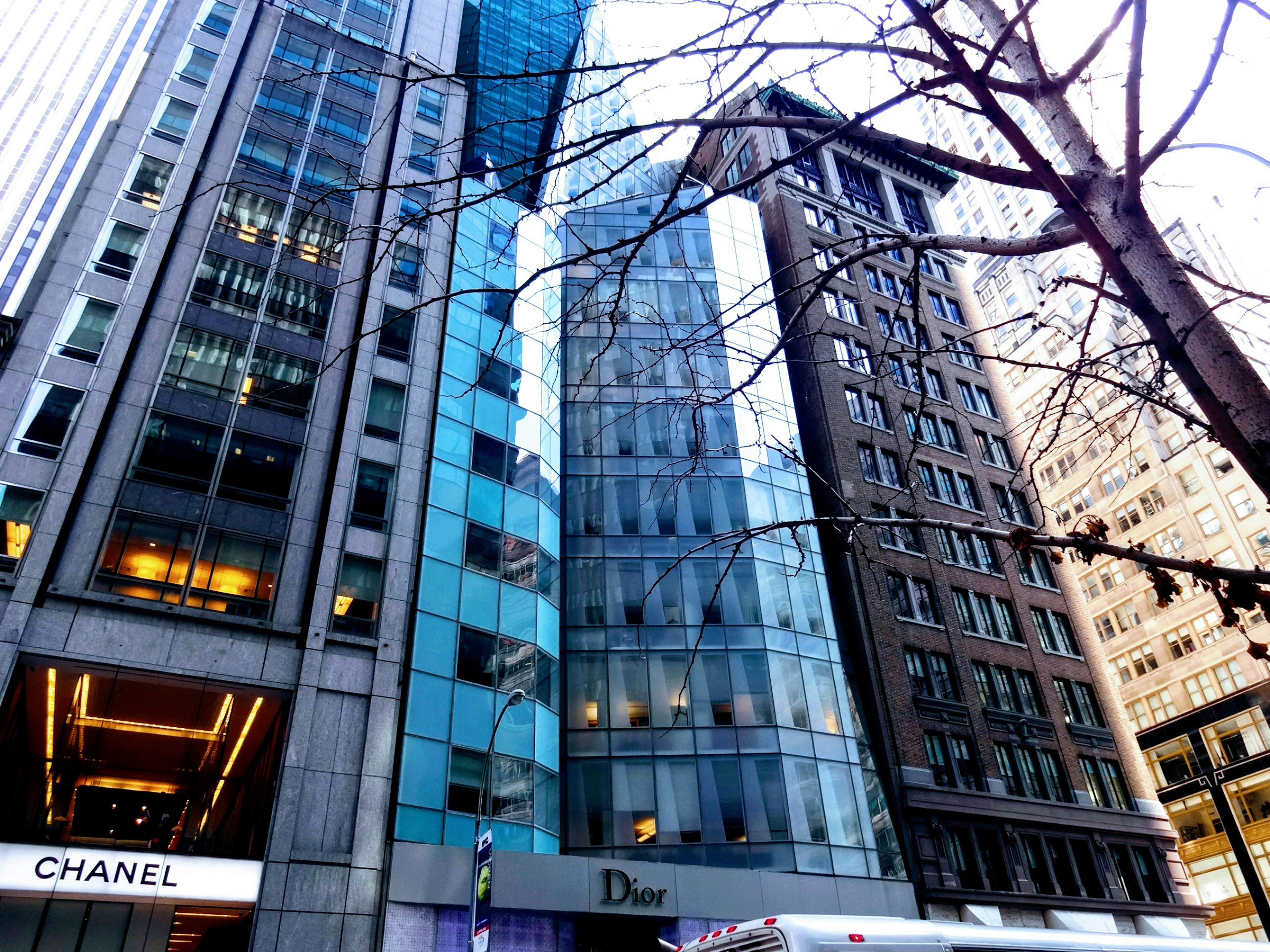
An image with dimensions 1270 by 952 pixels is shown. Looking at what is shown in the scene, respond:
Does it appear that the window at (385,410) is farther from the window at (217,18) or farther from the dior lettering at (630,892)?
the window at (217,18)

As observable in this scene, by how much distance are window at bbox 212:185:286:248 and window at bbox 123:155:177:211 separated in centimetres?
187

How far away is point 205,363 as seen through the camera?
2833 cm

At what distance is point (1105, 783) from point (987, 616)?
8.88 m

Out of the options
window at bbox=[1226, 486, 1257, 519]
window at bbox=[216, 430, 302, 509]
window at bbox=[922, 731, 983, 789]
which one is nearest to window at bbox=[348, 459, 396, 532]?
window at bbox=[216, 430, 302, 509]

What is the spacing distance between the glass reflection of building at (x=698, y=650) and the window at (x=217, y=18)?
17502 millimetres

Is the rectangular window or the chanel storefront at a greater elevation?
the rectangular window

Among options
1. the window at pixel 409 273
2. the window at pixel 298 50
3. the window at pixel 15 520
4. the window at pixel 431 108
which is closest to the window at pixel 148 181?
the window at pixel 409 273

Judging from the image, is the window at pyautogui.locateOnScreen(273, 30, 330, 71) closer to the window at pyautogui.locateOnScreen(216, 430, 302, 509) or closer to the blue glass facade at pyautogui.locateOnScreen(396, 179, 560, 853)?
the blue glass facade at pyautogui.locateOnScreen(396, 179, 560, 853)

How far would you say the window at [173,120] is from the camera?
32344 mm

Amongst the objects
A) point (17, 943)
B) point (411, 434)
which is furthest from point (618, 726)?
point (17, 943)

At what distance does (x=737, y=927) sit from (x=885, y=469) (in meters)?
36.5

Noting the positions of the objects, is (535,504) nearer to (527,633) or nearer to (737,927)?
(527,633)

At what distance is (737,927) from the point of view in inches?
427

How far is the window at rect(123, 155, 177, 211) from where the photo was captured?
99.6ft
